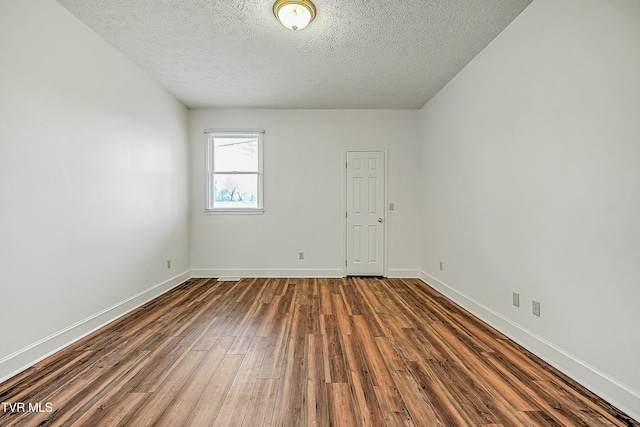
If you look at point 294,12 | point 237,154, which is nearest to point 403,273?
point 237,154

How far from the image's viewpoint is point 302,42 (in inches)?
114

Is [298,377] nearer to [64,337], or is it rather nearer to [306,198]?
[64,337]

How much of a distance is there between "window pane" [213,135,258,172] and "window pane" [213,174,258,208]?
0.14 metres

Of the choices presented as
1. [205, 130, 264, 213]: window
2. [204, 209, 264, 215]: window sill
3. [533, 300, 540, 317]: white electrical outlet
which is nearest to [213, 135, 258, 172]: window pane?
[205, 130, 264, 213]: window

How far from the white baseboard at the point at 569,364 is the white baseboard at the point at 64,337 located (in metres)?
3.70

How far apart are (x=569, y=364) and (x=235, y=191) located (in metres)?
4.55

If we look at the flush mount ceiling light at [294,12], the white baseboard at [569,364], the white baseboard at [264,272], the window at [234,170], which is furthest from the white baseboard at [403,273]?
the flush mount ceiling light at [294,12]

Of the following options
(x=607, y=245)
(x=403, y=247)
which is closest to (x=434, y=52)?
(x=607, y=245)

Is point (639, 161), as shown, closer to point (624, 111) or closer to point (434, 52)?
point (624, 111)

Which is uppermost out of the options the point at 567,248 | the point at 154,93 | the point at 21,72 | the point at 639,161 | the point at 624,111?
the point at 154,93

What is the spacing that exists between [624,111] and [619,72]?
0.24 metres

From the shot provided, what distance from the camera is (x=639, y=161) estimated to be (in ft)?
5.16

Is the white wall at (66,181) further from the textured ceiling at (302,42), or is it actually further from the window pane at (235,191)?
the window pane at (235,191)

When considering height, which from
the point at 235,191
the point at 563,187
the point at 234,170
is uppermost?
the point at 234,170
